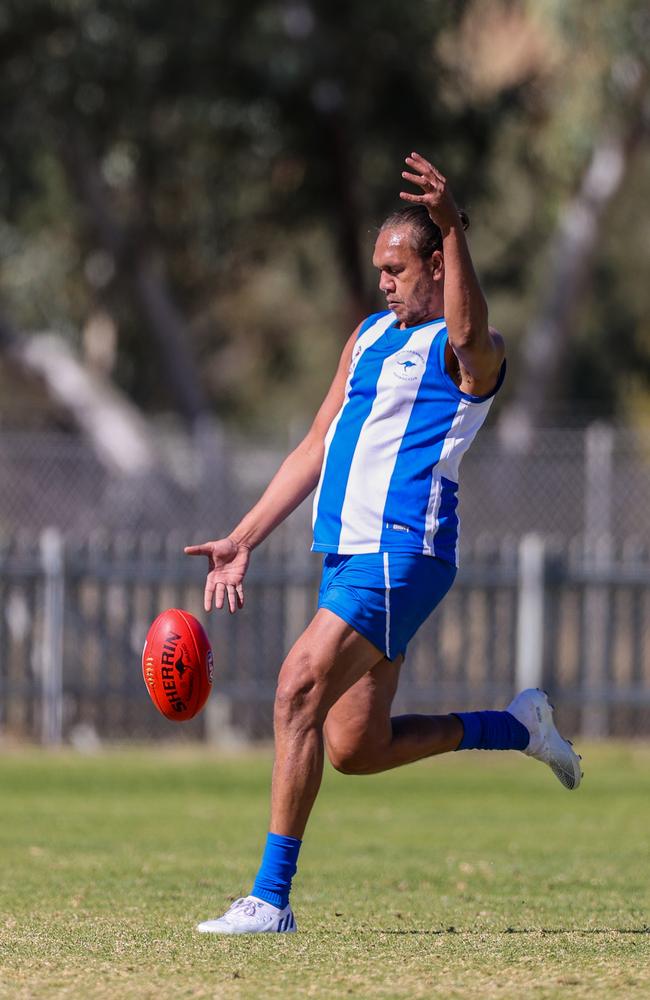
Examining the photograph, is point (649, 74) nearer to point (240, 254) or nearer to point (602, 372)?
point (240, 254)

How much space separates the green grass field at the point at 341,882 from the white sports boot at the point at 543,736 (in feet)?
1.67

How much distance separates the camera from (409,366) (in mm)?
5594

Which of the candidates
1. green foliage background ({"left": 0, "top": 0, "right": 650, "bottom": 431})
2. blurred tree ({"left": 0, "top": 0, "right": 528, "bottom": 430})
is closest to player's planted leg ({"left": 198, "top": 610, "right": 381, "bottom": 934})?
green foliage background ({"left": 0, "top": 0, "right": 650, "bottom": 431})

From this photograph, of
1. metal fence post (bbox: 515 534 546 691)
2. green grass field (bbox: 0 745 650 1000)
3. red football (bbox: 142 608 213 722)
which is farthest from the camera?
metal fence post (bbox: 515 534 546 691)

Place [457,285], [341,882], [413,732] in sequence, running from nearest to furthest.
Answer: [457,285] < [413,732] < [341,882]

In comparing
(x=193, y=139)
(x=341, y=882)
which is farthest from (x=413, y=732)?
(x=193, y=139)

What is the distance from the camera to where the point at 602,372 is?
3369 centimetres

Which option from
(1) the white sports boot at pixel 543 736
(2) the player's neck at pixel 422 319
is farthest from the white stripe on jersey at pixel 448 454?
(1) the white sports boot at pixel 543 736

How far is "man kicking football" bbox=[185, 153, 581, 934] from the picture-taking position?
17.7 ft

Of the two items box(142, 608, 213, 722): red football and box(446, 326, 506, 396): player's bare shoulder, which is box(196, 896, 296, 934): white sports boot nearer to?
box(142, 608, 213, 722): red football

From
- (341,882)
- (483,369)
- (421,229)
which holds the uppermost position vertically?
(421,229)

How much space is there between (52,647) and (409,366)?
914cm

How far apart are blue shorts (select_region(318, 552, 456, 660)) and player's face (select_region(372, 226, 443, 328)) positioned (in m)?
0.76

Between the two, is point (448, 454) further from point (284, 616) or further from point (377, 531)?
point (284, 616)
